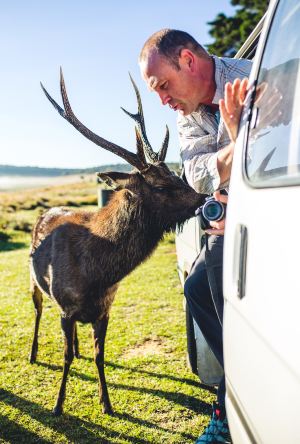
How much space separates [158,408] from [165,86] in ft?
9.11

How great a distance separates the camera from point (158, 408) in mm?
3797

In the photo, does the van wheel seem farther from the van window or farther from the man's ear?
the van window

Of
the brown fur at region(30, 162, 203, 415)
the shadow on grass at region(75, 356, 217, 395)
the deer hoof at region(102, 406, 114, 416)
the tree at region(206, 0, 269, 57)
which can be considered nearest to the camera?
the brown fur at region(30, 162, 203, 415)

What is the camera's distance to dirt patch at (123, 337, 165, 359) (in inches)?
199

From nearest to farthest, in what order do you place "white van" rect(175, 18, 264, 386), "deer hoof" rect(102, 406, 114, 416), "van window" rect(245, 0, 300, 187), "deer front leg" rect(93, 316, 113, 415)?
1. "van window" rect(245, 0, 300, 187)
2. "white van" rect(175, 18, 264, 386)
3. "deer hoof" rect(102, 406, 114, 416)
4. "deer front leg" rect(93, 316, 113, 415)

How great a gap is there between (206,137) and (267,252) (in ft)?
3.96

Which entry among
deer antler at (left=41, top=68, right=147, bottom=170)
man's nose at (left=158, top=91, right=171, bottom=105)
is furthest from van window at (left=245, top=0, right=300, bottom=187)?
deer antler at (left=41, top=68, right=147, bottom=170)

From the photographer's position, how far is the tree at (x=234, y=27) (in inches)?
736

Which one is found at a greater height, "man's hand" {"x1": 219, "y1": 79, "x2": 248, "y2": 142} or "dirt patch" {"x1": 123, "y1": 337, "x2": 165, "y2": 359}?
"man's hand" {"x1": 219, "y1": 79, "x2": 248, "y2": 142}

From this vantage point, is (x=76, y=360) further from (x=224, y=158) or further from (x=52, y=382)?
(x=224, y=158)

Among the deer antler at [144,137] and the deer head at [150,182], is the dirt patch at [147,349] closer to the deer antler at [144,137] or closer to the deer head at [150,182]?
the deer head at [150,182]

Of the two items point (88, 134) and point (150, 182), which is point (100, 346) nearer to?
point (150, 182)

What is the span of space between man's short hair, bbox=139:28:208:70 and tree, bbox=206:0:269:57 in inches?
702

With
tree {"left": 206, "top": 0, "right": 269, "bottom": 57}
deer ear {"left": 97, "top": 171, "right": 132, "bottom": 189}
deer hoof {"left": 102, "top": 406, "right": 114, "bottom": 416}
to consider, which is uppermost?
tree {"left": 206, "top": 0, "right": 269, "bottom": 57}
